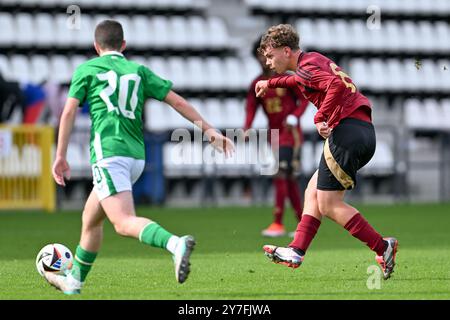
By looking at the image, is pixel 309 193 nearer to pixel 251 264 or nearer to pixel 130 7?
pixel 251 264

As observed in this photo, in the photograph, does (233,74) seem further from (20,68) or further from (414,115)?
(20,68)

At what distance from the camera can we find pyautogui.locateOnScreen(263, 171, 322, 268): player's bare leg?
680 cm

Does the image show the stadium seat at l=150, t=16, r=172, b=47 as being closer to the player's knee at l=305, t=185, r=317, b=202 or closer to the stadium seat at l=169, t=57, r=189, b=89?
the stadium seat at l=169, t=57, r=189, b=89

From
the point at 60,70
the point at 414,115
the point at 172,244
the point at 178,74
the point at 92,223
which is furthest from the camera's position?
the point at 414,115

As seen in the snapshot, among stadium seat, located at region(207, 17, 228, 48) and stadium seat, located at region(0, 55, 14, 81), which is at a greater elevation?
stadium seat, located at region(207, 17, 228, 48)

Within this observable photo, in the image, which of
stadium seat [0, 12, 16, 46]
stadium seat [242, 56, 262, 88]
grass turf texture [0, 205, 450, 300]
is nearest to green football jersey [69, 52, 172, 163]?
grass turf texture [0, 205, 450, 300]

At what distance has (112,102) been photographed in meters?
5.92

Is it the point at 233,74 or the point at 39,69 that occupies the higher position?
the point at 39,69

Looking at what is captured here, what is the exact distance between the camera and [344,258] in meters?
8.80

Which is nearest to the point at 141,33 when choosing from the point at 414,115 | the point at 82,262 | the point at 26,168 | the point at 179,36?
the point at 179,36

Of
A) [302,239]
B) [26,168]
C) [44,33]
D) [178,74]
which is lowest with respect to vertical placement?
[26,168]

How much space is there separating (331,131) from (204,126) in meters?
1.16
